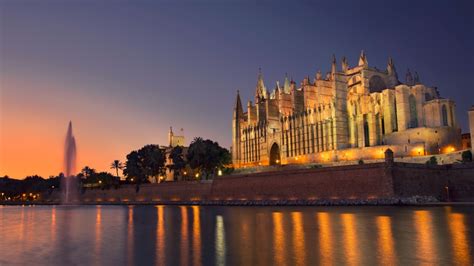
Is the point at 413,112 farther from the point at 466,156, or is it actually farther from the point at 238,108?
the point at 238,108

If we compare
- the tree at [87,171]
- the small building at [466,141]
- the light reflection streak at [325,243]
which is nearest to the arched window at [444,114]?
the small building at [466,141]

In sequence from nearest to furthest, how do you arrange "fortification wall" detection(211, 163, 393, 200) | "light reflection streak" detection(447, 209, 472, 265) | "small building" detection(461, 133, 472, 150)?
"light reflection streak" detection(447, 209, 472, 265), "fortification wall" detection(211, 163, 393, 200), "small building" detection(461, 133, 472, 150)

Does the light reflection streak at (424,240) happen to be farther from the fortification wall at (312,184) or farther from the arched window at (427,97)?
the arched window at (427,97)

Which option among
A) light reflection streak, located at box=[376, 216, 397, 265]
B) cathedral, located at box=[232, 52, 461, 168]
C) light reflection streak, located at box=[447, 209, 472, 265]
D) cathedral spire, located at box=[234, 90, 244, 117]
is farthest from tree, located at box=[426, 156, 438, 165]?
cathedral spire, located at box=[234, 90, 244, 117]

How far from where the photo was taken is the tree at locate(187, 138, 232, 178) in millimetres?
63438

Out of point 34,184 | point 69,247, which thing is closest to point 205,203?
point 69,247

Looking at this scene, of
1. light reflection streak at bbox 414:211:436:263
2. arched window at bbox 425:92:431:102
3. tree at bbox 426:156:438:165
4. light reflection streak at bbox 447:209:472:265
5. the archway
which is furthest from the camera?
the archway

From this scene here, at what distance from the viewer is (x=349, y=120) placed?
61.5m

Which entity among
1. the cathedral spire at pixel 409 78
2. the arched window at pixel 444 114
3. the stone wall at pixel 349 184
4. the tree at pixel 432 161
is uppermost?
the cathedral spire at pixel 409 78

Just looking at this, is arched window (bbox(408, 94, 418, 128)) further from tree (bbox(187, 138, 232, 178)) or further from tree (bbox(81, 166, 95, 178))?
tree (bbox(81, 166, 95, 178))

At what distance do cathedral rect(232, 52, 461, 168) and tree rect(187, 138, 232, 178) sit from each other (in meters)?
11.3

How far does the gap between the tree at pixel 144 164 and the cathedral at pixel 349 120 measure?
1574cm

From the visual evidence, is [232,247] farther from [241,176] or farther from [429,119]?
[429,119]

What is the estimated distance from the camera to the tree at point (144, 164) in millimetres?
73250
